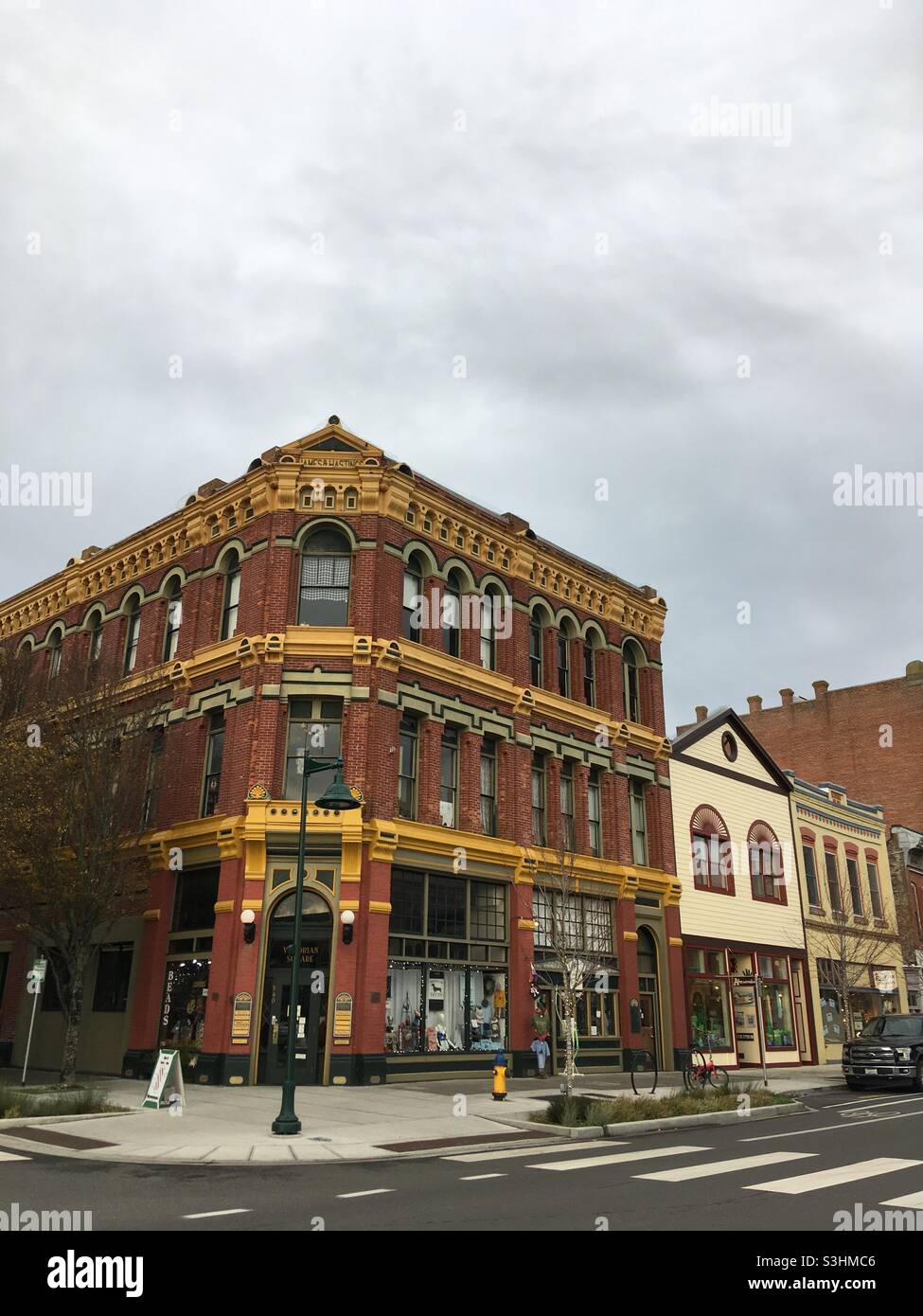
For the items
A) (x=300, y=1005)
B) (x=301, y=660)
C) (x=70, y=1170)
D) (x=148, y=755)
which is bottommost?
(x=70, y=1170)

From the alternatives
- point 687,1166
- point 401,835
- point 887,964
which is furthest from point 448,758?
point 887,964

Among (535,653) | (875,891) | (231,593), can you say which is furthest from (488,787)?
(875,891)

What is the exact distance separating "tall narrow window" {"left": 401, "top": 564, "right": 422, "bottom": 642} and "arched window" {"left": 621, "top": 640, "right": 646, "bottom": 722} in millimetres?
9600

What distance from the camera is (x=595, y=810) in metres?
32.2

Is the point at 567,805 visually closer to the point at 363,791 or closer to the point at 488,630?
the point at 488,630

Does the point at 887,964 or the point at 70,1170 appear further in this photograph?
the point at 887,964

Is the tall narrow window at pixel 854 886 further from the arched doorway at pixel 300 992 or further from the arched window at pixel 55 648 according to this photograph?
the arched window at pixel 55 648

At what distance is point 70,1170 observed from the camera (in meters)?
12.7

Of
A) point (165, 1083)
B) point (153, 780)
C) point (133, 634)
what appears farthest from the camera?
point (133, 634)

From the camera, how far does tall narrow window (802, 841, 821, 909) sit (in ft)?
136

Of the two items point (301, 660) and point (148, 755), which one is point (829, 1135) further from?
point (148, 755)

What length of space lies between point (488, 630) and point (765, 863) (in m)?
16.8

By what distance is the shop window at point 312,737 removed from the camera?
81.4 ft
